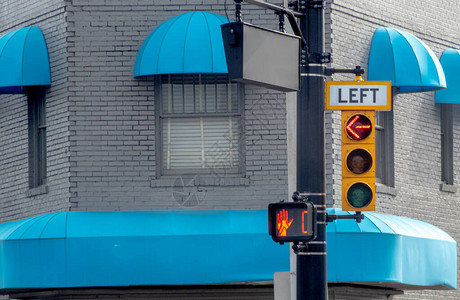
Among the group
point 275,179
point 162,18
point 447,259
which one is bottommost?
point 447,259

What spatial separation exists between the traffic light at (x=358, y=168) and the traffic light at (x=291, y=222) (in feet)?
1.74

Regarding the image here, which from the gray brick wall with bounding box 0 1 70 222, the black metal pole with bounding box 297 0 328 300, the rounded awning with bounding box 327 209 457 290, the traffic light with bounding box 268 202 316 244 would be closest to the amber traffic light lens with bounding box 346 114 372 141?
the black metal pole with bounding box 297 0 328 300

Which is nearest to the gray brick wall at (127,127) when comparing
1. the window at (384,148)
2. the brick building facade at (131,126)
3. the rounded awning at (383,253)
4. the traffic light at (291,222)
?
the brick building facade at (131,126)

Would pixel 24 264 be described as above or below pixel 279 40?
below

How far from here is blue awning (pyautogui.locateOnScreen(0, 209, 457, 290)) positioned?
14.5 meters

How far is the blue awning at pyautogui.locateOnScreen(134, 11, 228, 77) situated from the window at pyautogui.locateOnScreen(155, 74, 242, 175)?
78 centimetres

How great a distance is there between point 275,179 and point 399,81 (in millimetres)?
2404

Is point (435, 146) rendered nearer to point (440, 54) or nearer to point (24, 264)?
point (440, 54)

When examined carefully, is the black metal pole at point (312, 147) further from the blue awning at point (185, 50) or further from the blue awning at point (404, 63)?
the blue awning at point (404, 63)

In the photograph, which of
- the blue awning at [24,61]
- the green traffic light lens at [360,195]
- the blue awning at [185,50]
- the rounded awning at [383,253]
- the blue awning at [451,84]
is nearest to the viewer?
the green traffic light lens at [360,195]

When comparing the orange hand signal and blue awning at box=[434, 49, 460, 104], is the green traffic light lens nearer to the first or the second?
the orange hand signal

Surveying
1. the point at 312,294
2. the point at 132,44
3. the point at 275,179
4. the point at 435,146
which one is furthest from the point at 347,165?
the point at 435,146

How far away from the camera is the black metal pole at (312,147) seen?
1084 cm

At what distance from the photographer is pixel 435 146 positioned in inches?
703
